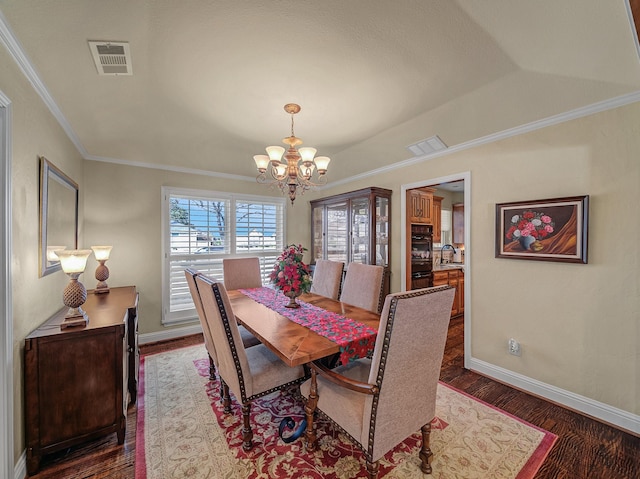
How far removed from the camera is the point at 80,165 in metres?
3.04

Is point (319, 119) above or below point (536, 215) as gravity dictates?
above

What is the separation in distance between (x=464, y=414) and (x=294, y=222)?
3588 mm

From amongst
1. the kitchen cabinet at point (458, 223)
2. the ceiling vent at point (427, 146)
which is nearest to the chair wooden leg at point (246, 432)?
the ceiling vent at point (427, 146)

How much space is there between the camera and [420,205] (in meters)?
3.97

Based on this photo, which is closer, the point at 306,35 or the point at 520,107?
the point at 306,35

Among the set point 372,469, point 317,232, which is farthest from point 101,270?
point 372,469

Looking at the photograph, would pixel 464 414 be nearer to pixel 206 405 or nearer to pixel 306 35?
pixel 206 405

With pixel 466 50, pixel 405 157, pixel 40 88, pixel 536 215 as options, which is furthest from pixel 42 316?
pixel 536 215

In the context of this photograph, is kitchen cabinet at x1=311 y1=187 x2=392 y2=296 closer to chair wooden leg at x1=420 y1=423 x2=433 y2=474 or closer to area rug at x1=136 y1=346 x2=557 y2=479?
area rug at x1=136 y1=346 x2=557 y2=479

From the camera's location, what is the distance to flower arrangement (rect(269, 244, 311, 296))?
2276 mm

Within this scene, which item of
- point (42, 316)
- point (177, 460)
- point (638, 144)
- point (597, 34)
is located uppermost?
point (597, 34)

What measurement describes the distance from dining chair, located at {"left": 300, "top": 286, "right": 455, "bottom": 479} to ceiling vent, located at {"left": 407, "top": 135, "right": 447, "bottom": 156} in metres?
2.08

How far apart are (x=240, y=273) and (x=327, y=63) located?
254cm

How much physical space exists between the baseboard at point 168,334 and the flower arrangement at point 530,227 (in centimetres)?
416
